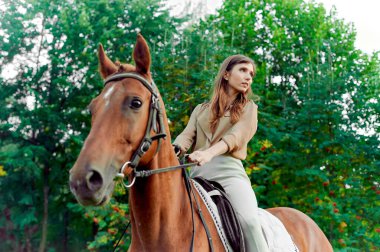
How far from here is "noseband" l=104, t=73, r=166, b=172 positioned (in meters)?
2.64

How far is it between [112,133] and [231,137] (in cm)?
129

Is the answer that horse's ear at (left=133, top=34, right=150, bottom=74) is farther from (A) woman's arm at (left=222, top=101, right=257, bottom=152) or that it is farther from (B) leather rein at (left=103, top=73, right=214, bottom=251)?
(A) woman's arm at (left=222, top=101, right=257, bottom=152)

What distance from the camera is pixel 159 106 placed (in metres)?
2.88

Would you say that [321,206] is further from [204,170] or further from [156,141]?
[156,141]

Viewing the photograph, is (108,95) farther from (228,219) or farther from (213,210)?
A: (228,219)

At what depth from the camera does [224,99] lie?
3.95 meters

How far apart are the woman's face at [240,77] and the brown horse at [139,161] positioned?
43.3 inches

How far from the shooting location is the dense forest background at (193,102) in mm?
11914

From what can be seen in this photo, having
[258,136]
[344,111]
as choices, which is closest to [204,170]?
[258,136]

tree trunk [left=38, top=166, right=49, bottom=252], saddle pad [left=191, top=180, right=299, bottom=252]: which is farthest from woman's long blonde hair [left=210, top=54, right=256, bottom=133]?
tree trunk [left=38, top=166, right=49, bottom=252]

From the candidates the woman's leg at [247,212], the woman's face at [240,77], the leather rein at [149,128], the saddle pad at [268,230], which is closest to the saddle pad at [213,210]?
the saddle pad at [268,230]

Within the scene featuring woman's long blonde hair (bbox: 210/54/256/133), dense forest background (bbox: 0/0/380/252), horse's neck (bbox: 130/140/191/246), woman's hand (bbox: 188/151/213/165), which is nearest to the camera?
horse's neck (bbox: 130/140/191/246)

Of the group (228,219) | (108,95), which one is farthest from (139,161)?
(228,219)

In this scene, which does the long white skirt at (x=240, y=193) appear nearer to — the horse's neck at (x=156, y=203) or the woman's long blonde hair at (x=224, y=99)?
the woman's long blonde hair at (x=224, y=99)
